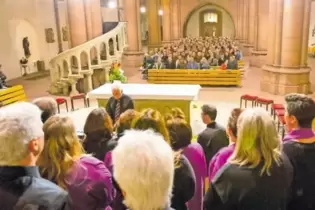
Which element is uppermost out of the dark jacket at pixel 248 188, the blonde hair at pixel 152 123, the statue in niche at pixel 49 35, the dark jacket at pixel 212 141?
the statue in niche at pixel 49 35

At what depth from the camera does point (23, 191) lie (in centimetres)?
210

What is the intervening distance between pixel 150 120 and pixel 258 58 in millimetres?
17911

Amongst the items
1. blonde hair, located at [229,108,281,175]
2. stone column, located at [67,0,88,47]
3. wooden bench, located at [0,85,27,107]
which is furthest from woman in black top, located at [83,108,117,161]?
stone column, located at [67,0,88,47]

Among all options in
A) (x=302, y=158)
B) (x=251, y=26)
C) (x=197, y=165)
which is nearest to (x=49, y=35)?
(x=251, y=26)

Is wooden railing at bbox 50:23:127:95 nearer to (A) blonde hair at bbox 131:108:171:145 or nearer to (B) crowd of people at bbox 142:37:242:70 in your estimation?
(B) crowd of people at bbox 142:37:242:70

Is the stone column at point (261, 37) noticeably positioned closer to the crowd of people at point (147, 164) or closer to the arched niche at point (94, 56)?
the arched niche at point (94, 56)

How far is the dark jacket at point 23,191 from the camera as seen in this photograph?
2.08 meters

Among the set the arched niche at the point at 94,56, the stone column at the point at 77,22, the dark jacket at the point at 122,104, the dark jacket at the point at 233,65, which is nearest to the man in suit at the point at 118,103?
the dark jacket at the point at 122,104

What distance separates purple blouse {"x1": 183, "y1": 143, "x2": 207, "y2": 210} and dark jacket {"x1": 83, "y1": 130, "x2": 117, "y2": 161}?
731 mm

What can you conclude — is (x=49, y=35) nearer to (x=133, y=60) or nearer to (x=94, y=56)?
(x=133, y=60)

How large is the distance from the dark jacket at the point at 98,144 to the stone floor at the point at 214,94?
15.9 feet

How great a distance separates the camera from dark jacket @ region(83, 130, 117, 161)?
366cm

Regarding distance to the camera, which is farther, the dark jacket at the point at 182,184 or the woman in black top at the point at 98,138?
the woman in black top at the point at 98,138

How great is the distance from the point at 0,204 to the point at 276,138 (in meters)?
1.81
